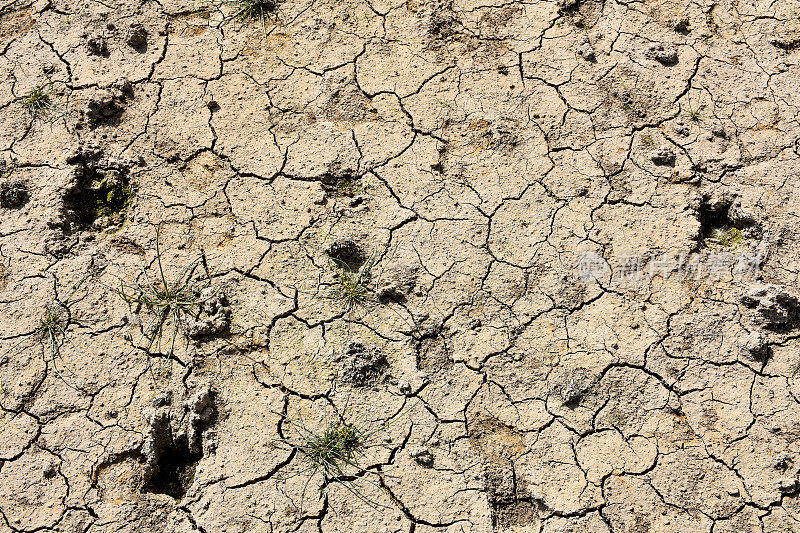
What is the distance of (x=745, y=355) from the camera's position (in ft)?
9.39

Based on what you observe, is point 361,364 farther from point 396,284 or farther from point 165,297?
point 165,297

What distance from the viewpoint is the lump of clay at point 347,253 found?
121 inches

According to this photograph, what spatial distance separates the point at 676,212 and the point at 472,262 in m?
1.01

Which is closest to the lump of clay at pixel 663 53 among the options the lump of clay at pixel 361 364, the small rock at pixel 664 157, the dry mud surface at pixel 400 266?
the dry mud surface at pixel 400 266

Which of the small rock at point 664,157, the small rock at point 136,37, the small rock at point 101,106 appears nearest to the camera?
the small rock at point 664,157

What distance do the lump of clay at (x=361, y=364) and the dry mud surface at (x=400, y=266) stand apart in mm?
16

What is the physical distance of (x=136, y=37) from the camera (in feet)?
11.8

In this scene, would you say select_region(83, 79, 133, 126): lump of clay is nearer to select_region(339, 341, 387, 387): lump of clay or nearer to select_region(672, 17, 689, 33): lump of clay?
select_region(339, 341, 387, 387): lump of clay

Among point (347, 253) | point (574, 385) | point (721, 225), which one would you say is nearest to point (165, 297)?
point (347, 253)

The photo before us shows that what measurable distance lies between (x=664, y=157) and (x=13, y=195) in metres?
3.22

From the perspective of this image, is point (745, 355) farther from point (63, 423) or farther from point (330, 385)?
point (63, 423)

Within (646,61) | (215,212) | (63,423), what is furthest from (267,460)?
(646,61)

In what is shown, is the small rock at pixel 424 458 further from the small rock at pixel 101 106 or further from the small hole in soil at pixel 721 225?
the small rock at pixel 101 106

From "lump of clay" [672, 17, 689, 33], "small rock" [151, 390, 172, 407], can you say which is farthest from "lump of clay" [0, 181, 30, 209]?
"lump of clay" [672, 17, 689, 33]
